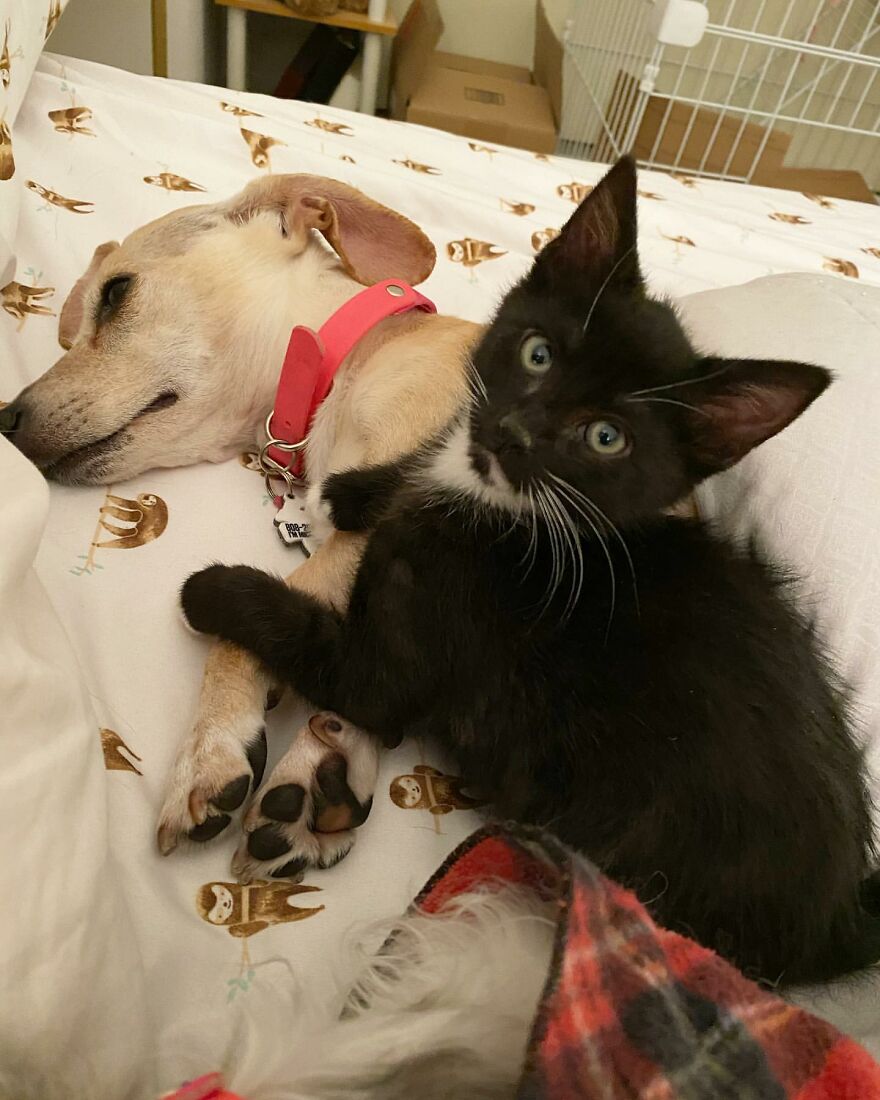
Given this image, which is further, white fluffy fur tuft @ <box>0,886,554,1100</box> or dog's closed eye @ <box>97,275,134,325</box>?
dog's closed eye @ <box>97,275,134,325</box>

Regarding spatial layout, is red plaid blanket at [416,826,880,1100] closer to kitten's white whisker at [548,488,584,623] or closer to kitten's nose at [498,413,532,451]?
kitten's white whisker at [548,488,584,623]

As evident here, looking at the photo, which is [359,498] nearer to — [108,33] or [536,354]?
[536,354]

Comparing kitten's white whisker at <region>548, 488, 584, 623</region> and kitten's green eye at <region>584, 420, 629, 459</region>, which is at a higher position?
kitten's green eye at <region>584, 420, 629, 459</region>

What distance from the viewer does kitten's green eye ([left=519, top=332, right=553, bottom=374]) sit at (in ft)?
2.89

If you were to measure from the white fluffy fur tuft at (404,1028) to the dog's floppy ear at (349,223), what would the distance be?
110 centimetres

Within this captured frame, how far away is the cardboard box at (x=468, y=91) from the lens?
304 centimetres

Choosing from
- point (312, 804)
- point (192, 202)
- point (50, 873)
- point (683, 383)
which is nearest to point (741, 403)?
point (683, 383)

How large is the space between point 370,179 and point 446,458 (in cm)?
108

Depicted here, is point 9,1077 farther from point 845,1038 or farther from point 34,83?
point 34,83

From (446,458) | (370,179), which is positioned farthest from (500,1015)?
(370,179)

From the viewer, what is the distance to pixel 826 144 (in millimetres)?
3803

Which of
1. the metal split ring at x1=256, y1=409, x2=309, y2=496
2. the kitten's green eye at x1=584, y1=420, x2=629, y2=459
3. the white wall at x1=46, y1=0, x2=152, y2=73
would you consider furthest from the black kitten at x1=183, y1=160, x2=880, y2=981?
the white wall at x1=46, y1=0, x2=152, y2=73

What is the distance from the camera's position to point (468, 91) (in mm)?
3260

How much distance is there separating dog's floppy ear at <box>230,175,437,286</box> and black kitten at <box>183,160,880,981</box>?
48 centimetres
